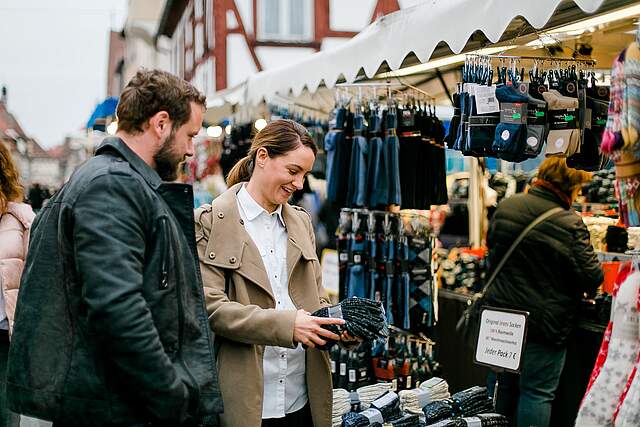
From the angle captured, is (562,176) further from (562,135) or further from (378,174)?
(562,135)

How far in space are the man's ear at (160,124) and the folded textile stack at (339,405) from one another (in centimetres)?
166

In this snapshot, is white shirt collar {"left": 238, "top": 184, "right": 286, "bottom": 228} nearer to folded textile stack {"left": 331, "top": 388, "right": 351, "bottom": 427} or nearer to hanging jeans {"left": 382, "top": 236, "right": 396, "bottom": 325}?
folded textile stack {"left": 331, "top": 388, "right": 351, "bottom": 427}

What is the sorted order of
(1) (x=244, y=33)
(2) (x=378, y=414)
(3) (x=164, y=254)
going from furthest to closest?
(1) (x=244, y=33), (2) (x=378, y=414), (3) (x=164, y=254)

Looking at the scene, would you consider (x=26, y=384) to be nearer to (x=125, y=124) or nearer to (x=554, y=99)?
(x=125, y=124)

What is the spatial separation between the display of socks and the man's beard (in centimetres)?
138

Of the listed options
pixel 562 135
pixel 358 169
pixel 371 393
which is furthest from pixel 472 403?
pixel 358 169

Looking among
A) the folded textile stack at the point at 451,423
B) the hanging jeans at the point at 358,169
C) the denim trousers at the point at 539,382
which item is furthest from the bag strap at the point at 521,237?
the folded textile stack at the point at 451,423

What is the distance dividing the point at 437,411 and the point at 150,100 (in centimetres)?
202

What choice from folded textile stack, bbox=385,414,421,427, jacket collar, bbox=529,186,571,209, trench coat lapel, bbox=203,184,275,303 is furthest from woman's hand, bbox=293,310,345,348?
jacket collar, bbox=529,186,571,209

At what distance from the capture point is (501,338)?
12.0 ft

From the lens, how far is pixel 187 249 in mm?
2229

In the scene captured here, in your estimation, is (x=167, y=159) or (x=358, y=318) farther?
(x=358, y=318)

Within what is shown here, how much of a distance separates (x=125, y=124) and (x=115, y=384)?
0.71 metres

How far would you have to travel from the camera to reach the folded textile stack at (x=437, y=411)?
11.3 ft
